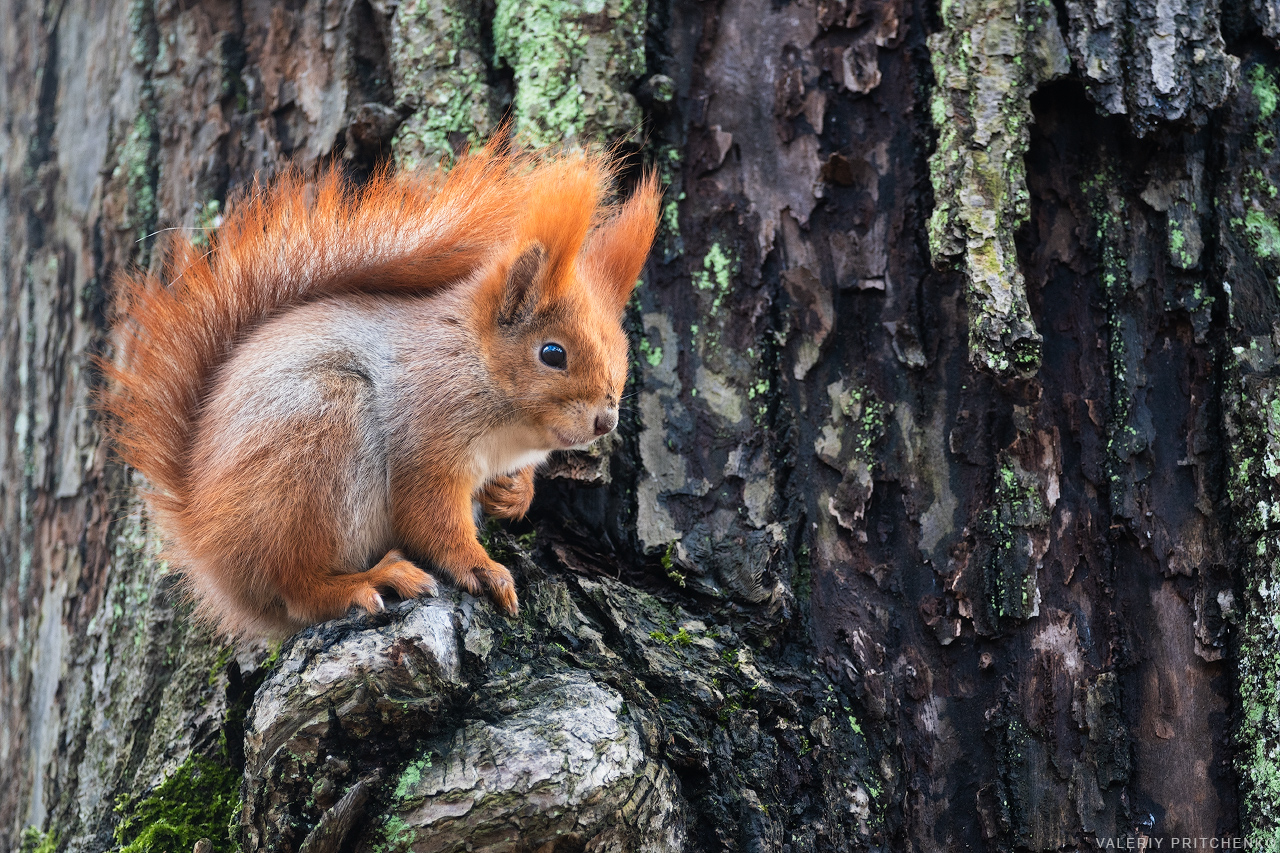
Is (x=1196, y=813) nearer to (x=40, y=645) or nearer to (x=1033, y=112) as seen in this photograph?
(x=1033, y=112)

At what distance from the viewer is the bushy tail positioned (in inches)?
64.9

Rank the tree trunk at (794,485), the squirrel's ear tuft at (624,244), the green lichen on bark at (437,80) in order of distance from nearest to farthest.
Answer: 1. the tree trunk at (794,485)
2. the squirrel's ear tuft at (624,244)
3. the green lichen on bark at (437,80)

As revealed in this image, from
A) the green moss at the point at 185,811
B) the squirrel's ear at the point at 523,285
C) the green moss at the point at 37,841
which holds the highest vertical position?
the squirrel's ear at the point at 523,285

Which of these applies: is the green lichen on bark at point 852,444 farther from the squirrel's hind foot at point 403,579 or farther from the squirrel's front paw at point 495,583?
the squirrel's hind foot at point 403,579

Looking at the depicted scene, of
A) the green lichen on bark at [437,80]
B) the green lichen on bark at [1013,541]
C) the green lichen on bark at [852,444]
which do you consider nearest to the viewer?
the green lichen on bark at [1013,541]

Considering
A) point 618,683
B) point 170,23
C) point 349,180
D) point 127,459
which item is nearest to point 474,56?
point 349,180

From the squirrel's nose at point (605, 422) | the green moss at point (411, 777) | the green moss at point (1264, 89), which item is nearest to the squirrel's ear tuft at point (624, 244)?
the squirrel's nose at point (605, 422)

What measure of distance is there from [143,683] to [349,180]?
1.00 m

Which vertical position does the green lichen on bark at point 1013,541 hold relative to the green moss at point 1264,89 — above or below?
below

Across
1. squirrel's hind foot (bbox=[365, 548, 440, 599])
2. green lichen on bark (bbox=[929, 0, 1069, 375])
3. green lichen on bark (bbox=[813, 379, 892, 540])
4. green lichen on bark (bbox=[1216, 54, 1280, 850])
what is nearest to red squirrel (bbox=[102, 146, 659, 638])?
squirrel's hind foot (bbox=[365, 548, 440, 599])

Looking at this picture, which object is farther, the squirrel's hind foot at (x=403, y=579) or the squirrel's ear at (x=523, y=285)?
the squirrel's ear at (x=523, y=285)

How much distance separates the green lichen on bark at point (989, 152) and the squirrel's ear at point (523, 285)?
69cm

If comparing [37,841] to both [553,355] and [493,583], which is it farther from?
[553,355]

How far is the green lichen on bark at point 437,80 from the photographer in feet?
5.97
